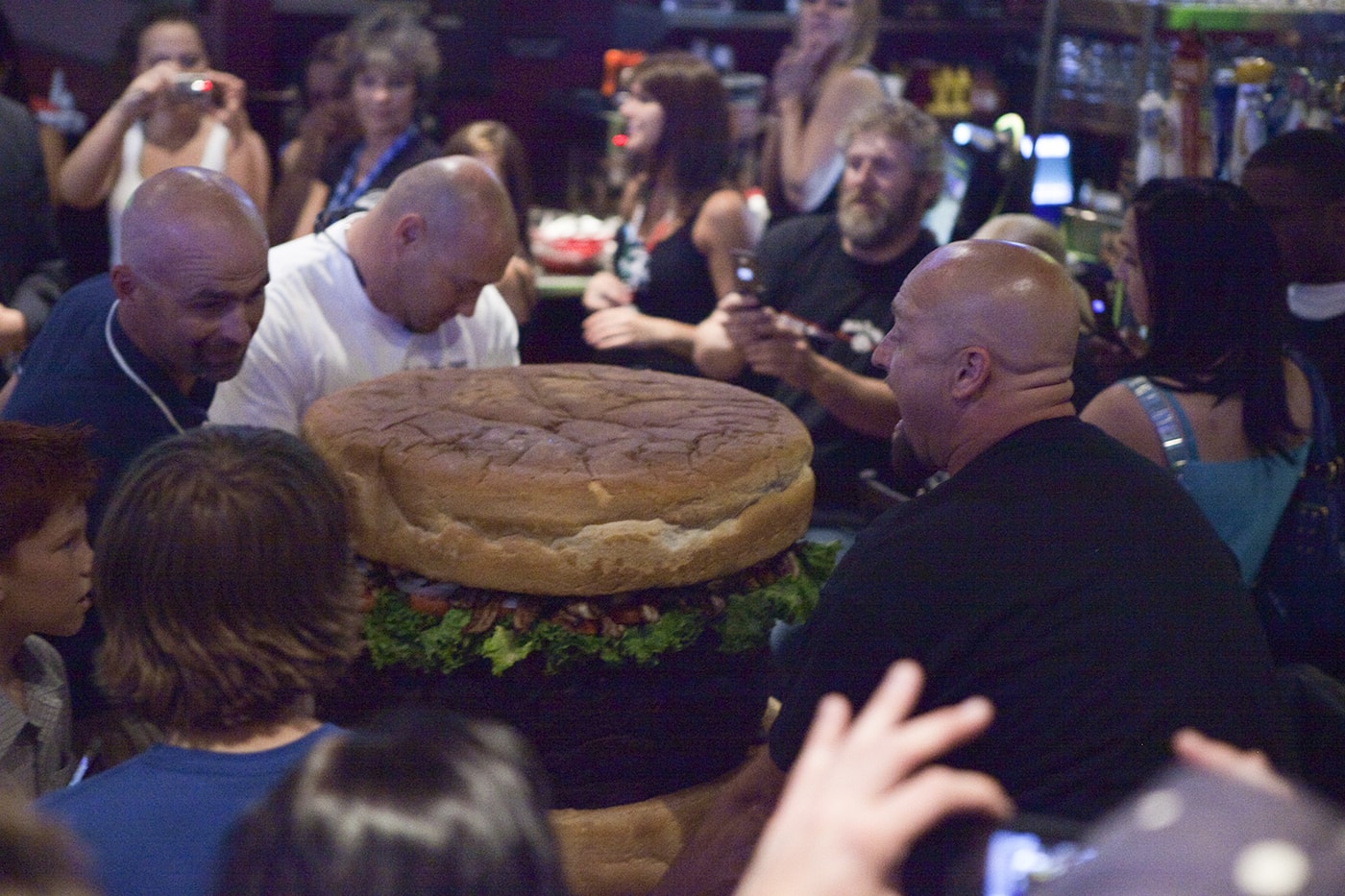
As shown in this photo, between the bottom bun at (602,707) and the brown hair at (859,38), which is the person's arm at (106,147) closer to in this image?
the brown hair at (859,38)

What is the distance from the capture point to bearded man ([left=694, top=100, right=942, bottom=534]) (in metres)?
3.62

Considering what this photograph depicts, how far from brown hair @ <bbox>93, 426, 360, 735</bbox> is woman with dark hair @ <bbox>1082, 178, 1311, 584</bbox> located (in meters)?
1.80

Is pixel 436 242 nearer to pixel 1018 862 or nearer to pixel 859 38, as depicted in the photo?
pixel 1018 862

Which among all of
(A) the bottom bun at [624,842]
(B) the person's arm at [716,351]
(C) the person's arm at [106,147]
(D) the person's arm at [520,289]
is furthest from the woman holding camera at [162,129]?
(A) the bottom bun at [624,842]

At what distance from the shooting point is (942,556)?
1.76 m

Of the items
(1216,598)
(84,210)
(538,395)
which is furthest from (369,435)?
(84,210)

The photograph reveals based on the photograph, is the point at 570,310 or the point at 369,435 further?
the point at 570,310

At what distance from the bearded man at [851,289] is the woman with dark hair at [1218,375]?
34.4 inches

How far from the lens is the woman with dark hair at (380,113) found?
192 inches

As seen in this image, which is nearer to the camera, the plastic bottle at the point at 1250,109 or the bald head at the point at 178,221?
the bald head at the point at 178,221

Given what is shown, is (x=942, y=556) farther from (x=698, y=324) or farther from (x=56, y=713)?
(x=698, y=324)

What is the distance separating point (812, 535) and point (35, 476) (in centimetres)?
209

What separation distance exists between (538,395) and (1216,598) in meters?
1.44

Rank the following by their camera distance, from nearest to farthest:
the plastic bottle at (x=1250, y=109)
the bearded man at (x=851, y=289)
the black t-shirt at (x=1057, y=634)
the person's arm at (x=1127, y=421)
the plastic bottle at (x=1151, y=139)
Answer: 1. the black t-shirt at (x=1057, y=634)
2. the person's arm at (x=1127, y=421)
3. the bearded man at (x=851, y=289)
4. the plastic bottle at (x=1250, y=109)
5. the plastic bottle at (x=1151, y=139)
